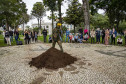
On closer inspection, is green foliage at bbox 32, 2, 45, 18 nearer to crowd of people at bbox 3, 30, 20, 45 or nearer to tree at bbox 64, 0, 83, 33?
tree at bbox 64, 0, 83, 33

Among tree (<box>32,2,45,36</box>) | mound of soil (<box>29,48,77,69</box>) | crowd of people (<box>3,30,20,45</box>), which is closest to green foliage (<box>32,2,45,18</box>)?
tree (<box>32,2,45,36</box>)

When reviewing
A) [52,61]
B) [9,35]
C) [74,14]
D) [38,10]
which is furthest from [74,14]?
[52,61]

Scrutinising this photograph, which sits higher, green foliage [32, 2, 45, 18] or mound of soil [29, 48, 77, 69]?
green foliage [32, 2, 45, 18]

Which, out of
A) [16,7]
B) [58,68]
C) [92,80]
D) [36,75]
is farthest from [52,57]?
[16,7]

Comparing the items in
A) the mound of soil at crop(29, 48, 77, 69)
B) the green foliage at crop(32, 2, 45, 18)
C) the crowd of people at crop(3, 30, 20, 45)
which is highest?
the green foliage at crop(32, 2, 45, 18)

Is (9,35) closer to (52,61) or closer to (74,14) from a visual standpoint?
(52,61)

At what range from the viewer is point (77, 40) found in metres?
13.8

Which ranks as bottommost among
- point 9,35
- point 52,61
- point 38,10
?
point 52,61

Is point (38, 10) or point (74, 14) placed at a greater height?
point (38, 10)

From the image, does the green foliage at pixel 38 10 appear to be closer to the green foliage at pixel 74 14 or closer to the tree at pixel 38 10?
the tree at pixel 38 10

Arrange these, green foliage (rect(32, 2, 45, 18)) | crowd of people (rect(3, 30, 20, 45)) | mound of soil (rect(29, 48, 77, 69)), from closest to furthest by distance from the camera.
A: mound of soil (rect(29, 48, 77, 69)) → crowd of people (rect(3, 30, 20, 45)) → green foliage (rect(32, 2, 45, 18))

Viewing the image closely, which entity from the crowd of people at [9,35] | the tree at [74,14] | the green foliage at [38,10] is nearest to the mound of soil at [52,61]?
the crowd of people at [9,35]

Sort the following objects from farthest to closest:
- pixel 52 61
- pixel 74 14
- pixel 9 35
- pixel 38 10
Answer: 1. pixel 38 10
2. pixel 74 14
3. pixel 9 35
4. pixel 52 61

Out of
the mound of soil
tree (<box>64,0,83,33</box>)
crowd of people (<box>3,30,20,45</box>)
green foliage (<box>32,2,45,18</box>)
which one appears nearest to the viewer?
the mound of soil
